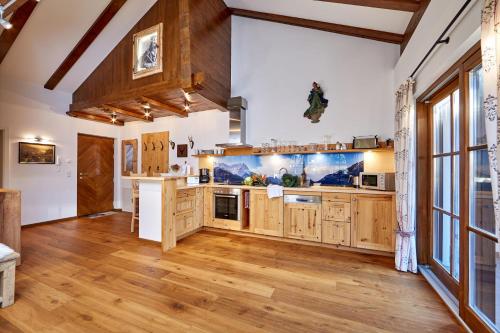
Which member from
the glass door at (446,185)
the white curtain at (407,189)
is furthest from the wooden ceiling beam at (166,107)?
the glass door at (446,185)

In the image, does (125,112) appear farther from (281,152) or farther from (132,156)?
(281,152)

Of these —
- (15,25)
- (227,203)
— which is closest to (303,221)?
(227,203)

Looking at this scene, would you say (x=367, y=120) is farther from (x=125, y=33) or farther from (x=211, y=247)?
(x=125, y=33)

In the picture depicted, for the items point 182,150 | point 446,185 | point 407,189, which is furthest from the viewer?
point 182,150

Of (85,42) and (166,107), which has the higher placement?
(85,42)

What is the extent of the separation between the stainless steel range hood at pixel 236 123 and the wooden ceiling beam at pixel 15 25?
3407mm

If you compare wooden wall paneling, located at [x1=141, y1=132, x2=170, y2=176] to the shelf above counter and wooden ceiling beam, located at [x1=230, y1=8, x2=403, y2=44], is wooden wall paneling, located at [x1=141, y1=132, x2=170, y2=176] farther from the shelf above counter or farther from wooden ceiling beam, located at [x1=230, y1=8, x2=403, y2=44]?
wooden ceiling beam, located at [x1=230, y1=8, x2=403, y2=44]

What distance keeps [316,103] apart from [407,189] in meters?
2.08

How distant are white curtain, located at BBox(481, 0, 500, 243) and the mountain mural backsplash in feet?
8.40

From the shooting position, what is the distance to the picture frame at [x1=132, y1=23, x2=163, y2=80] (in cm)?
416

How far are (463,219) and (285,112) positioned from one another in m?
3.10

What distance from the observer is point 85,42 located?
14.2ft

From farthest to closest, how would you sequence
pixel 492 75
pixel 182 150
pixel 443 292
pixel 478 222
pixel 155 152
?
pixel 155 152
pixel 182 150
pixel 443 292
pixel 478 222
pixel 492 75

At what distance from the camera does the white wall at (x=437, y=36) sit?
1.53 m
